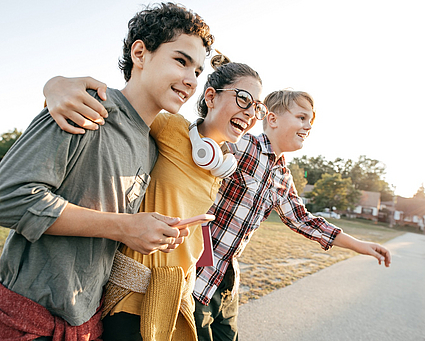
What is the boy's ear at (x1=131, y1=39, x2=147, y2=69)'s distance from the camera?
65.8 inches

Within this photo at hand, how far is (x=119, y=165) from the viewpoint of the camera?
1.46 meters

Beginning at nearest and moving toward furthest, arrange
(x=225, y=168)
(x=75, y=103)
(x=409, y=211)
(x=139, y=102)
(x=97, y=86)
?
(x=75, y=103) < (x=97, y=86) < (x=139, y=102) < (x=225, y=168) < (x=409, y=211)

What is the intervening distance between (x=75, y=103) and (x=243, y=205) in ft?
4.91

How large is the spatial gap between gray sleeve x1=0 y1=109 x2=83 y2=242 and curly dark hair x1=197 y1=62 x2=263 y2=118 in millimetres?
1226

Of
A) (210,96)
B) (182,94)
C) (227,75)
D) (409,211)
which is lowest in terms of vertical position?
(182,94)

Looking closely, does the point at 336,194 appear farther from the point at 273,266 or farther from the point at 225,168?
the point at 225,168

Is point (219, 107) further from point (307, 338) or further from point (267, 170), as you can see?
point (307, 338)

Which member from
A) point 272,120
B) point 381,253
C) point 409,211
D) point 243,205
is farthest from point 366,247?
point 409,211

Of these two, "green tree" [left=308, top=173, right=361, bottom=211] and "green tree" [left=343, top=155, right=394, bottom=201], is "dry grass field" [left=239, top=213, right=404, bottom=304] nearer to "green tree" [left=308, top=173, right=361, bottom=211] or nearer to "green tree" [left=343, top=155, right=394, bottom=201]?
"green tree" [left=308, top=173, right=361, bottom=211]

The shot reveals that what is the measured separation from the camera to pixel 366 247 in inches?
109

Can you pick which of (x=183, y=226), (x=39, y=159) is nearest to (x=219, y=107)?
(x=183, y=226)

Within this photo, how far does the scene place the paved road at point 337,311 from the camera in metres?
3.84

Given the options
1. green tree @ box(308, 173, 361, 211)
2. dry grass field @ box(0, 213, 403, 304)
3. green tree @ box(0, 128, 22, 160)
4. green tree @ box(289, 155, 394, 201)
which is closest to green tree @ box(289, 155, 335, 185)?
green tree @ box(289, 155, 394, 201)

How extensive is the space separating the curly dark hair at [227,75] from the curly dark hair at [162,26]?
346 millimetres
